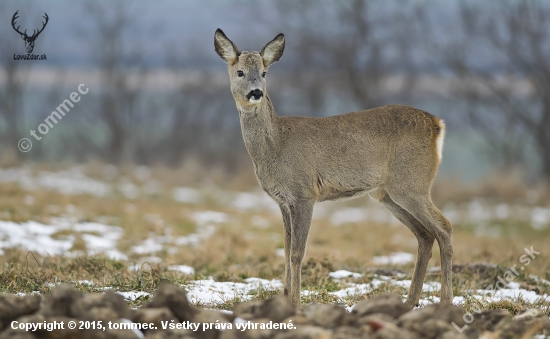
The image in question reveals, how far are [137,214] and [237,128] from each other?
22.9 m

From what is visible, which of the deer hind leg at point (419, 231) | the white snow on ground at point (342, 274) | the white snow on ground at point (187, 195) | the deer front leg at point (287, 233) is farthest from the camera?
the white snow on ground at point (187, 195)

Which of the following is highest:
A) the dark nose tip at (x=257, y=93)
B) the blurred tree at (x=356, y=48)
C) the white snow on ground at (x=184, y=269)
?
the blurred tree at (x=356, y=48)

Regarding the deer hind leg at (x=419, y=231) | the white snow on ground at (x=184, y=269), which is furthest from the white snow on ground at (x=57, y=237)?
the deer hind leg at (x=419, y=231)

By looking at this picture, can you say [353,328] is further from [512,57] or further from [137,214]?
[512,57]

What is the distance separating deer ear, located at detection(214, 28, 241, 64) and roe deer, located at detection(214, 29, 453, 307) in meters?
0.01

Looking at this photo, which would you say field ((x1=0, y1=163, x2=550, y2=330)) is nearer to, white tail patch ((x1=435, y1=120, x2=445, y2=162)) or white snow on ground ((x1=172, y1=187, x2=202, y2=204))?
white snow on ground ((x1=172, y1=187, x2=202, y2=204))

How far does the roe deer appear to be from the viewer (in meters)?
6.25

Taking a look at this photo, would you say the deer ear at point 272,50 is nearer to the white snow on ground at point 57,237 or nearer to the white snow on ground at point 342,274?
the white snow on ground at point 342,274

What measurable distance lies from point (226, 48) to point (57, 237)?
18.1 ft

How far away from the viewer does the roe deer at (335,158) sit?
625 cm

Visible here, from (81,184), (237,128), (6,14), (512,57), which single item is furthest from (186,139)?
(512,57)

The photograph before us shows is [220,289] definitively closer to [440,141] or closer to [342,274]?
[342,274]

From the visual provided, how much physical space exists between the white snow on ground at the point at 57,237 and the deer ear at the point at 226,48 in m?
3.78

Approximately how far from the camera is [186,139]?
36875 millimetres
